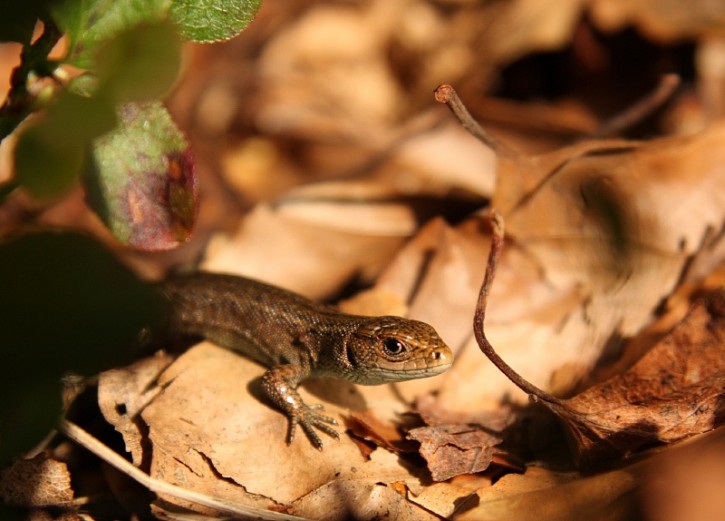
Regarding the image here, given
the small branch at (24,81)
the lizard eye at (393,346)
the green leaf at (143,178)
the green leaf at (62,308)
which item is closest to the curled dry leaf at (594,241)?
the lizard eye at (393,346)

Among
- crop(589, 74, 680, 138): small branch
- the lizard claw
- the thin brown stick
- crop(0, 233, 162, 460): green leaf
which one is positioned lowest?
the lizard claw

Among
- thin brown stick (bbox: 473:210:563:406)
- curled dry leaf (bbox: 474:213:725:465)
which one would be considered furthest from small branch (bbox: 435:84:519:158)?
curled dry leaf (bbox: 474:213:725:465)

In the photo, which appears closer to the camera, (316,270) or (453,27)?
(316,270)

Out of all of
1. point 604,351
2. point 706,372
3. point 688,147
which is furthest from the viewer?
point 688,147

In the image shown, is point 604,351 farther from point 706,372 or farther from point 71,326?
point 71,326

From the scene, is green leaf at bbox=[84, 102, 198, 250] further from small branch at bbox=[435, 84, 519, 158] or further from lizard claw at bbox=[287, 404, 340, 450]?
small branch at bbox=[435, 84, 519, 158]

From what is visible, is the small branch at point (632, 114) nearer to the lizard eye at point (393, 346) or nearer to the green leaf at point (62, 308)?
the lizard eye at point (393, 346)

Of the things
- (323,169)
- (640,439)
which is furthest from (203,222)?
(640,439)

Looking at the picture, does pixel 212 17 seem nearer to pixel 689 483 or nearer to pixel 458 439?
pixel 458 439
